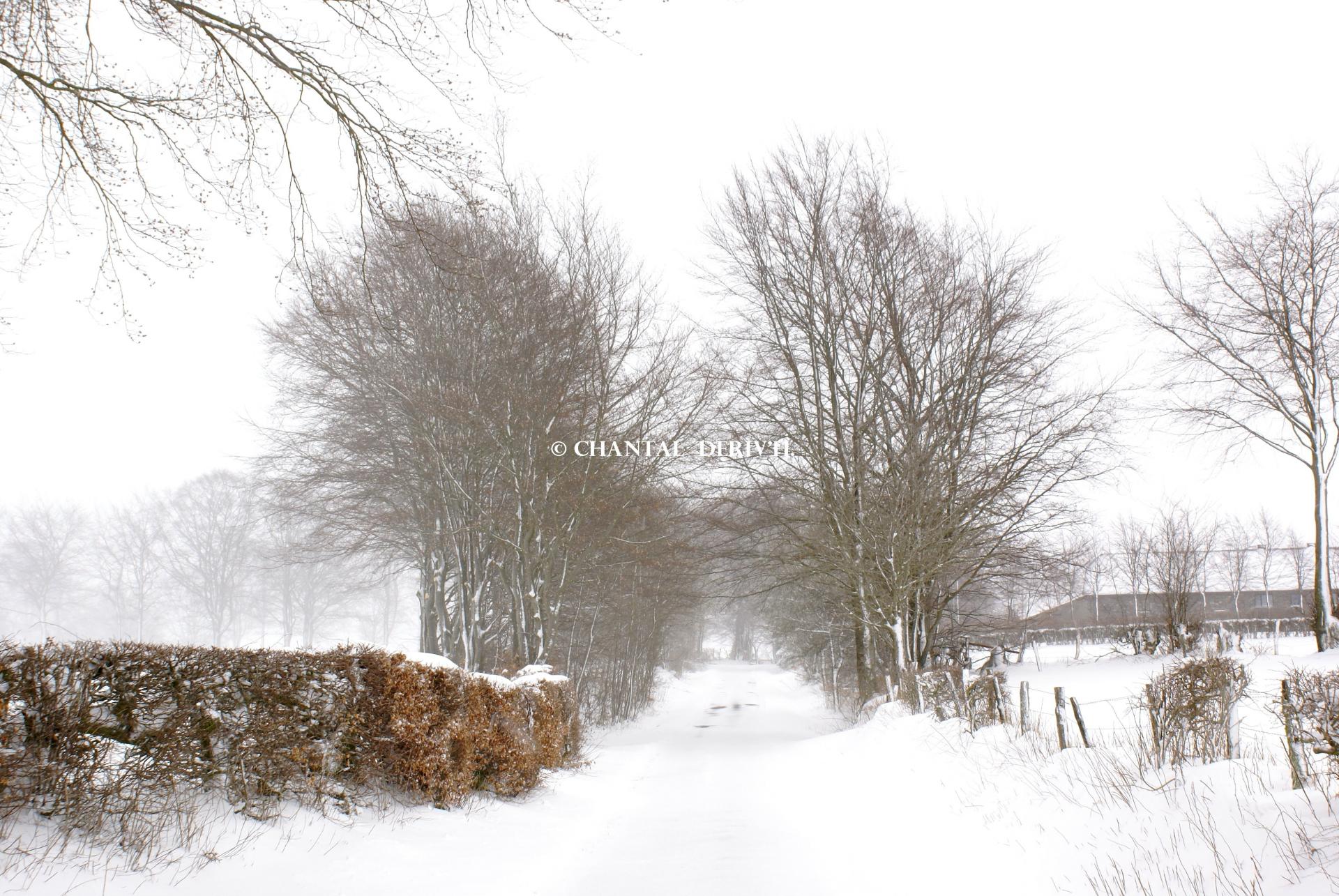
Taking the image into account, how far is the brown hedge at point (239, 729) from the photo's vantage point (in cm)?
440

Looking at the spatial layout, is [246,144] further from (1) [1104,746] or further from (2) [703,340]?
(2) [703,340]

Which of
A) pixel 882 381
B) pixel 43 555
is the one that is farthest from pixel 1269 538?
pixel 43 555

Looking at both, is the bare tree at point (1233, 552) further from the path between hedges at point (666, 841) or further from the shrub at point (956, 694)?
the path between hedges at point (666, 841)

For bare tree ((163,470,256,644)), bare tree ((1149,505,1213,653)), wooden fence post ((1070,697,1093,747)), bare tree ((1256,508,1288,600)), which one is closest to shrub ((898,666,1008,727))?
wooden fence post ((1070,697,1093,747))

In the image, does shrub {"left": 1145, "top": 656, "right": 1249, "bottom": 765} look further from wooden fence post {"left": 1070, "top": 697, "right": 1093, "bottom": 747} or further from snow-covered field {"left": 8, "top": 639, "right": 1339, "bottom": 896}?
wooden fence post {"left": 1070, "top": 697, "right": 1093, "bottom": 747}

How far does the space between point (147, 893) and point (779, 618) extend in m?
28.9

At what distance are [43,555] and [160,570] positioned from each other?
20.2 ft

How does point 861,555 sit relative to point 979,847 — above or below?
above

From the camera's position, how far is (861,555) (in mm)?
16438

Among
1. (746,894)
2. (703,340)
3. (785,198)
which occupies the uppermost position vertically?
(785,198)

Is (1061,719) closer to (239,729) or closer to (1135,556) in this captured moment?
(239,729)

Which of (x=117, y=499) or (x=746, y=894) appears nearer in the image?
(x=746, y=894)

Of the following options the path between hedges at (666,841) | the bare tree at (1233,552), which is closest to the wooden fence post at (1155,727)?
the path between hedges at (666,841)

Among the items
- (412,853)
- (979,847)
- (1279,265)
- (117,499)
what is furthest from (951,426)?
(117,499)
